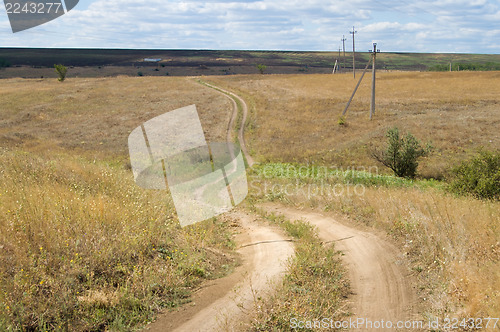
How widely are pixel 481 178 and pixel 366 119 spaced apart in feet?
96.5

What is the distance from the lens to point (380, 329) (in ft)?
19.5

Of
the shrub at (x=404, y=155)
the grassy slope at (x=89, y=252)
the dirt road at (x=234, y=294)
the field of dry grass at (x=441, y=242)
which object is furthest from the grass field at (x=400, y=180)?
the grassy slope at (x=89, y=252)

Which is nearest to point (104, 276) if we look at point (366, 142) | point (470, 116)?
point (366, 142)

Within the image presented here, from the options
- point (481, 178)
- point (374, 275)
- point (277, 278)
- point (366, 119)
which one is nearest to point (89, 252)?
point (277, 278)

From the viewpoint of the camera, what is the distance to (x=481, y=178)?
693 inches

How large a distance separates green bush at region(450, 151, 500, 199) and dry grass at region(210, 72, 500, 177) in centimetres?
935

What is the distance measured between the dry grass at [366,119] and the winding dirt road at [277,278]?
21.1 m

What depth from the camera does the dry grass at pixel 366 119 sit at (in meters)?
33.1

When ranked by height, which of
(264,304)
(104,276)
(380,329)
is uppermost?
(104,276)

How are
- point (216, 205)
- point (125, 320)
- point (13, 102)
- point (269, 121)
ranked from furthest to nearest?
point (13, 102) → point (269, 121) → point (216, 205) → point (125, 320)

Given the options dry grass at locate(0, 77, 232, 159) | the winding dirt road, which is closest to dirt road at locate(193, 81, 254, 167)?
dry grass at locate(0, 77, 232, 159)

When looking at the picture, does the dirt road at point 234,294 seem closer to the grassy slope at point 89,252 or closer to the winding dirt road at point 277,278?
the winding dirt road at point 277,278

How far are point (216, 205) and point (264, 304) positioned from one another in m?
9.55

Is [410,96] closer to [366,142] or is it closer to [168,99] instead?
[366,142]
